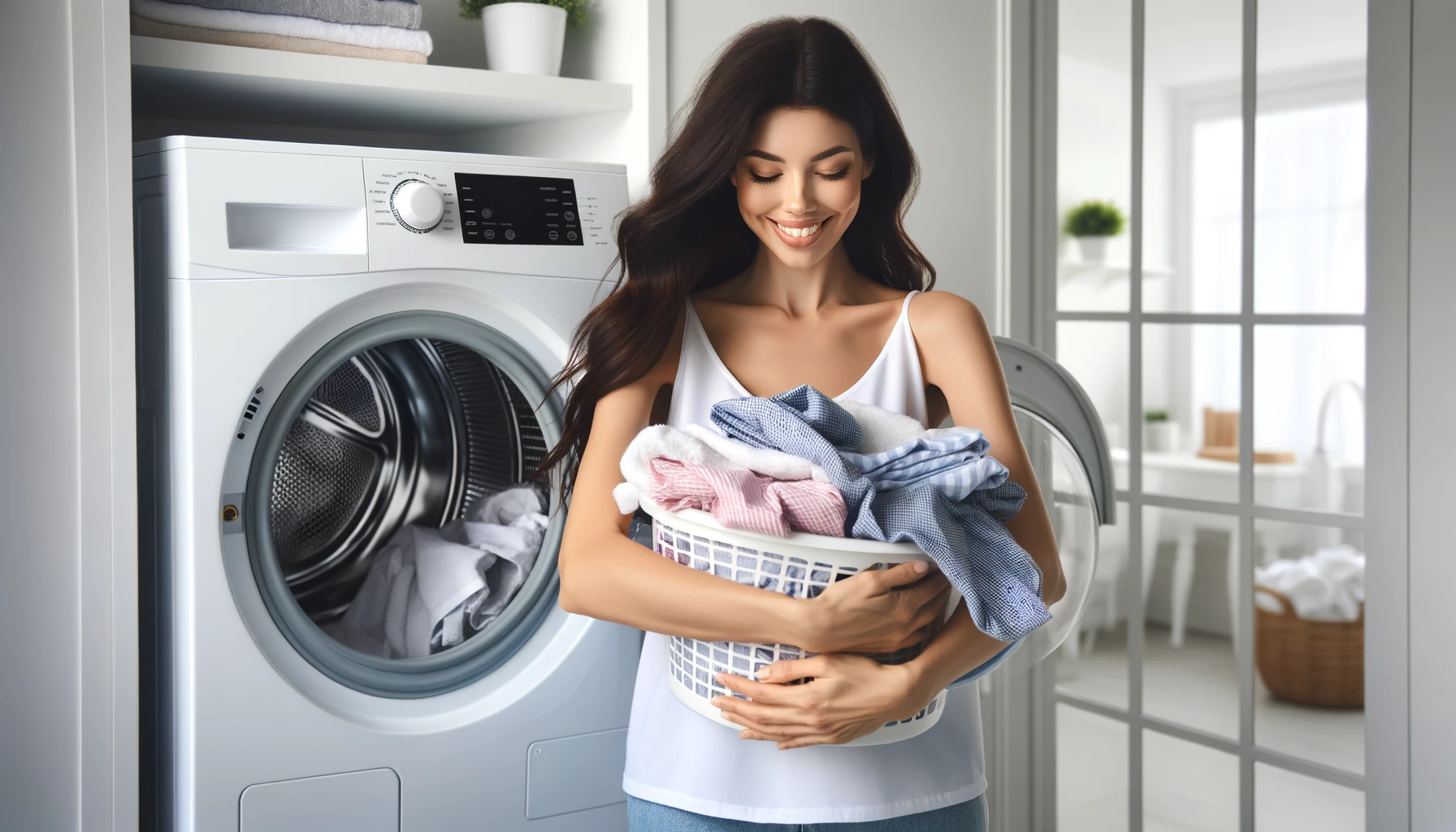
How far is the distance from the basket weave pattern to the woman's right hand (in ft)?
0.06

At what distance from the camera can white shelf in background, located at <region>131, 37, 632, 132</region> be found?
137cm

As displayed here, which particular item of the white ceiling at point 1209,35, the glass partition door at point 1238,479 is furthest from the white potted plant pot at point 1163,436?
the white ceiling at point 1209,35

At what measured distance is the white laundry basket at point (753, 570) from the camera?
915 mm

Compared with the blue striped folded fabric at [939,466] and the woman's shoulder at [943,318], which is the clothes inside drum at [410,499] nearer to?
the woman's shoulder at [943,318]

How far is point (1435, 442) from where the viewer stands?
1.63 m

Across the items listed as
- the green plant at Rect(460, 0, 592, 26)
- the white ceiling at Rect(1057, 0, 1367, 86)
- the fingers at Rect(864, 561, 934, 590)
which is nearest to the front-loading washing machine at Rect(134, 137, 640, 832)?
the green plant at Rect(460, 0, 592, 26)

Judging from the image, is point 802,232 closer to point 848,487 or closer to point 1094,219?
point 848,487

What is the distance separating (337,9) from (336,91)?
0.35 ft

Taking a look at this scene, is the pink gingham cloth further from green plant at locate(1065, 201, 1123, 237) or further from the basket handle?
green plant at locate(1065, 201, 1123, 237)

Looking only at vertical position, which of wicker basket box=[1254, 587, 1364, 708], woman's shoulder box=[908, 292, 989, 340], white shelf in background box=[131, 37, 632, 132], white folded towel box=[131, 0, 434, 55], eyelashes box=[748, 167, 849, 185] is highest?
white folded towel box=[131, 0, 434, 55]

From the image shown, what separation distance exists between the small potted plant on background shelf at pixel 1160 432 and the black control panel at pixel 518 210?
3.34 meters

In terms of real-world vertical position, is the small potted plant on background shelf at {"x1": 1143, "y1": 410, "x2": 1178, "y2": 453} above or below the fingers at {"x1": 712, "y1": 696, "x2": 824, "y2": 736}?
above

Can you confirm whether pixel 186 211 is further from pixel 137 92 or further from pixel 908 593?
pixel 908 593

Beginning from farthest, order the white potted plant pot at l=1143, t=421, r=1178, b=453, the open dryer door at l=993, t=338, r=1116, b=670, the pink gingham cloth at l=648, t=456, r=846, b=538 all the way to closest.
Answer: the white potted plant pot at l=1143, t=421, r=1178, b=453 < the open dryer door at l=993, t=338, r=1116, b=670 < the pink gingham cloth at l=648, t=456, r=846, b=538
